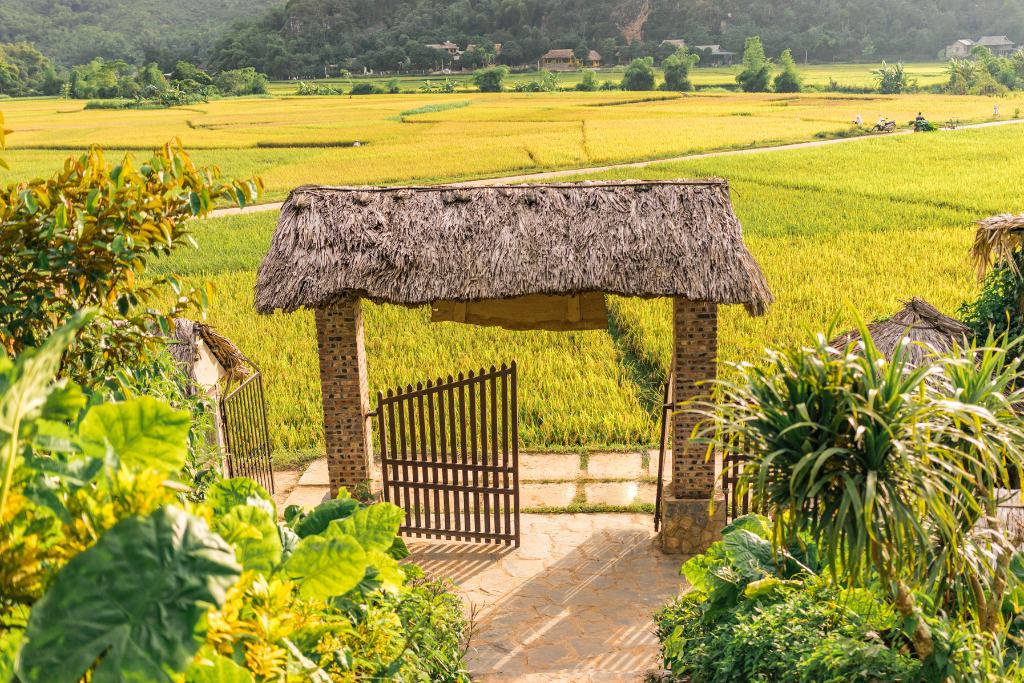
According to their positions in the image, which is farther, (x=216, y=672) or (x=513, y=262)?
(x=513, y=262)

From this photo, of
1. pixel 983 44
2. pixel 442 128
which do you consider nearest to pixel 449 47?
pixel 442 128

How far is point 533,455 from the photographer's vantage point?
35.6 ft

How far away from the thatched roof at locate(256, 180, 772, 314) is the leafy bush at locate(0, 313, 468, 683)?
189 inches

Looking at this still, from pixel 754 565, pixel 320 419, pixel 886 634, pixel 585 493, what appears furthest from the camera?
pixel 320 419

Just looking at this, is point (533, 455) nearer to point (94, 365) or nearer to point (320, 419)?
point (320, 419)

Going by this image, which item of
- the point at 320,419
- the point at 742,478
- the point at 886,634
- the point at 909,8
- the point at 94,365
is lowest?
the point at 320,419

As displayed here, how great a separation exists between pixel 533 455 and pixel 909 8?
83008 millimetres

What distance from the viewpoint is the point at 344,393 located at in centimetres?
845

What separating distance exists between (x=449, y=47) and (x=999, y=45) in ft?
153

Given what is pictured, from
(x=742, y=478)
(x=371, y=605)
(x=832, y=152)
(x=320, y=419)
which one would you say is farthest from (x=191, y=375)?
(x=832, y=152)

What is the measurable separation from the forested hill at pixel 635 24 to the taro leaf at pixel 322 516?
240 feet

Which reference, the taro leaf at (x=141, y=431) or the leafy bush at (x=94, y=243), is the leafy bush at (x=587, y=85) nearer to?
the leafy bush at (x=94, y=243)

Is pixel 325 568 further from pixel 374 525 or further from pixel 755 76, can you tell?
pixel 755 76

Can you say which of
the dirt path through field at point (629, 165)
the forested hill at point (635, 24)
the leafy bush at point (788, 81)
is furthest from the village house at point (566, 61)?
the dirt path through field at point (629, 165)
